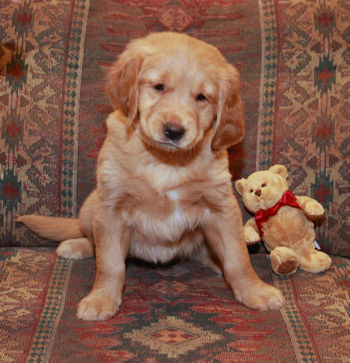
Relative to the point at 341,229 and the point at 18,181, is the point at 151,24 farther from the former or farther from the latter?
the point at 341,229

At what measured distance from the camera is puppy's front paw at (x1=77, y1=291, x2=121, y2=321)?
2.49 m

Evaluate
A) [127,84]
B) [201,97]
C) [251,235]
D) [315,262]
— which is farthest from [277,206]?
[127,84]

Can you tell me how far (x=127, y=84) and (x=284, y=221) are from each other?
1.13 m

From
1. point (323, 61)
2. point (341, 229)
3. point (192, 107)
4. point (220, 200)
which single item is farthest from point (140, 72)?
point (341, 229)

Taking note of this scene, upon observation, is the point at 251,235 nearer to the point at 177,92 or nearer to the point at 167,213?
the point at 167,213

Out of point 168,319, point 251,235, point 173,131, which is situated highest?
point 173,131

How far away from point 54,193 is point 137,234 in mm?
649

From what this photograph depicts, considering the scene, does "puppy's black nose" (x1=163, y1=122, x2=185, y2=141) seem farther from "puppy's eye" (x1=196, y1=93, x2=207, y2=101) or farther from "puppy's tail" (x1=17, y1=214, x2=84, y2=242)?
"puppy's tail" (x1=17, y1=214, x2=84, y2=242)

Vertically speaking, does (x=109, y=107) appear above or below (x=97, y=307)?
above

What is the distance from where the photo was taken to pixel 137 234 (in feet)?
9.63

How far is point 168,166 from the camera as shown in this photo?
2732mm

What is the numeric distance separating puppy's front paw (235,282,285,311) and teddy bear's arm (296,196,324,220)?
50 cm

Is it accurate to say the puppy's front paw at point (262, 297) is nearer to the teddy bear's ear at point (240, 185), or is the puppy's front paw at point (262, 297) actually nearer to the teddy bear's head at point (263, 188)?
the teddy bear's head at point (263, 188)

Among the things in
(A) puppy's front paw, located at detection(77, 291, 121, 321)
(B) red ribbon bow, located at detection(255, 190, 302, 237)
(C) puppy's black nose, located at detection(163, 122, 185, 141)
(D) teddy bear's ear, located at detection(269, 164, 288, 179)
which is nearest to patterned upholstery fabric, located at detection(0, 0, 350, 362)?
(D) teddy bear's ear, located at detection(269, 164, 288, 179)
